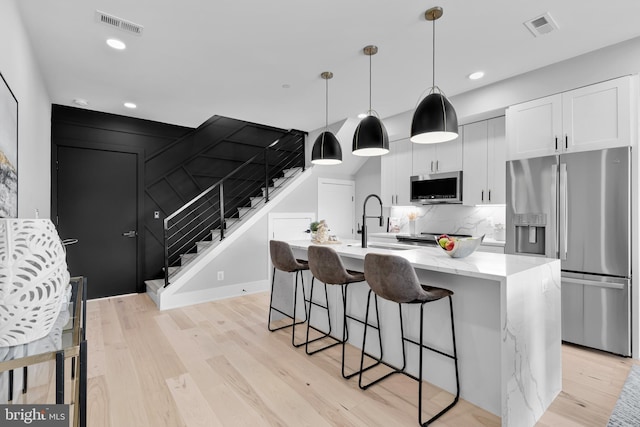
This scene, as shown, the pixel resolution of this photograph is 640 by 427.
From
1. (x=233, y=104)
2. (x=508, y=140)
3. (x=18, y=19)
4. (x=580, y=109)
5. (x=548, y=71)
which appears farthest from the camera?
(x=233, y=104)

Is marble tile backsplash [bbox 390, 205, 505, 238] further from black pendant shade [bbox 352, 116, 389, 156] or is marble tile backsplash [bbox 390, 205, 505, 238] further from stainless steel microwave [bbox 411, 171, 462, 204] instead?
black pendant shade [bbox 352, 116, 389, 156]

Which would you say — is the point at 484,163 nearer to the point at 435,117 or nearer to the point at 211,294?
the point at 435,117

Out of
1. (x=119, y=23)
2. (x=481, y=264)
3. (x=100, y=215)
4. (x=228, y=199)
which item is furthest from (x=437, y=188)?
(x=100, y=215)

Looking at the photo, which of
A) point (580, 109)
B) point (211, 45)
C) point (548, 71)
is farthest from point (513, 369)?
point (211, 45)

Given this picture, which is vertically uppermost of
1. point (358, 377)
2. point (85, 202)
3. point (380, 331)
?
point (85, 202)

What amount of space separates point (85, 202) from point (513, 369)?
204 inches

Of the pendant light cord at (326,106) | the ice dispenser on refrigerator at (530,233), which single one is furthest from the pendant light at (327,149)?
the ice dispenser on refrigerator at (530,233)

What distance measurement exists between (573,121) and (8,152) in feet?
14.8

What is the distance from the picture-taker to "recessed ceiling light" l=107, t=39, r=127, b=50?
2701mm

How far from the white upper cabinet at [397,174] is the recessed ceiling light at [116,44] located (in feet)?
12.8

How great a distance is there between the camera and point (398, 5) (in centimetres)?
229

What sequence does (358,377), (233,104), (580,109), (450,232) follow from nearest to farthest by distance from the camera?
(358,377), (580,109), (233,104), (450,232)

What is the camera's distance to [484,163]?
4.16 m

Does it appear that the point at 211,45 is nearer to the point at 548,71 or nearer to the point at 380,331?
the point at 380,331
